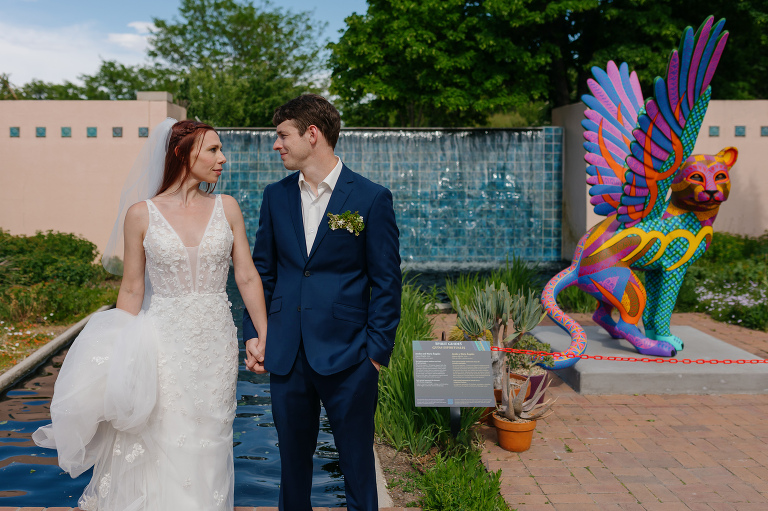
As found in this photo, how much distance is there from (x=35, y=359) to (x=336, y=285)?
554cm

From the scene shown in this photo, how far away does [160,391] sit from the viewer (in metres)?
3.13

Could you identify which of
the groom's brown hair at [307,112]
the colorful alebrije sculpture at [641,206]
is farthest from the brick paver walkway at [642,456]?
the groom's brown hair at [307,112]

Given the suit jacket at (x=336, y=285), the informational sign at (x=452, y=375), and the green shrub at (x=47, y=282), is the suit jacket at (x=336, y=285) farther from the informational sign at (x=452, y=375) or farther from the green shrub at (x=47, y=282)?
the green shrub at (x=47, y=282)

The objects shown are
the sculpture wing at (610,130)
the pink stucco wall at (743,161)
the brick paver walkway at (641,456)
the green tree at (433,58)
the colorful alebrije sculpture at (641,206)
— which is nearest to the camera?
the brick paver walkway at (641,456)

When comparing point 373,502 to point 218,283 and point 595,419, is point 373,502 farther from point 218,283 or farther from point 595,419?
point 595,419

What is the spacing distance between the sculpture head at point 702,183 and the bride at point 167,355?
489 centimetres

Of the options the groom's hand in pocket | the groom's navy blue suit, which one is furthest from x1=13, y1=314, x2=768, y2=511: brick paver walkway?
the groom's hand in pocket

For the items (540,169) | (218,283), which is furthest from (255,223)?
(218,283)

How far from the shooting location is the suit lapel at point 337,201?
9.91 feet

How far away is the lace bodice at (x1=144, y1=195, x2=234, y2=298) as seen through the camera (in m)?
3.10

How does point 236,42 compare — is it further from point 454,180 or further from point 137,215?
point 137,215

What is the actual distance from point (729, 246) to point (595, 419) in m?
8.56

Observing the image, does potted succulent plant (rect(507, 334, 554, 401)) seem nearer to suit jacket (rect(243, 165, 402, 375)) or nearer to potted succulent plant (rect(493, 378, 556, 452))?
potted succulent plant (rect(493, 378, 556, 452))

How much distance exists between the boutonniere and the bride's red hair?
0.76m
